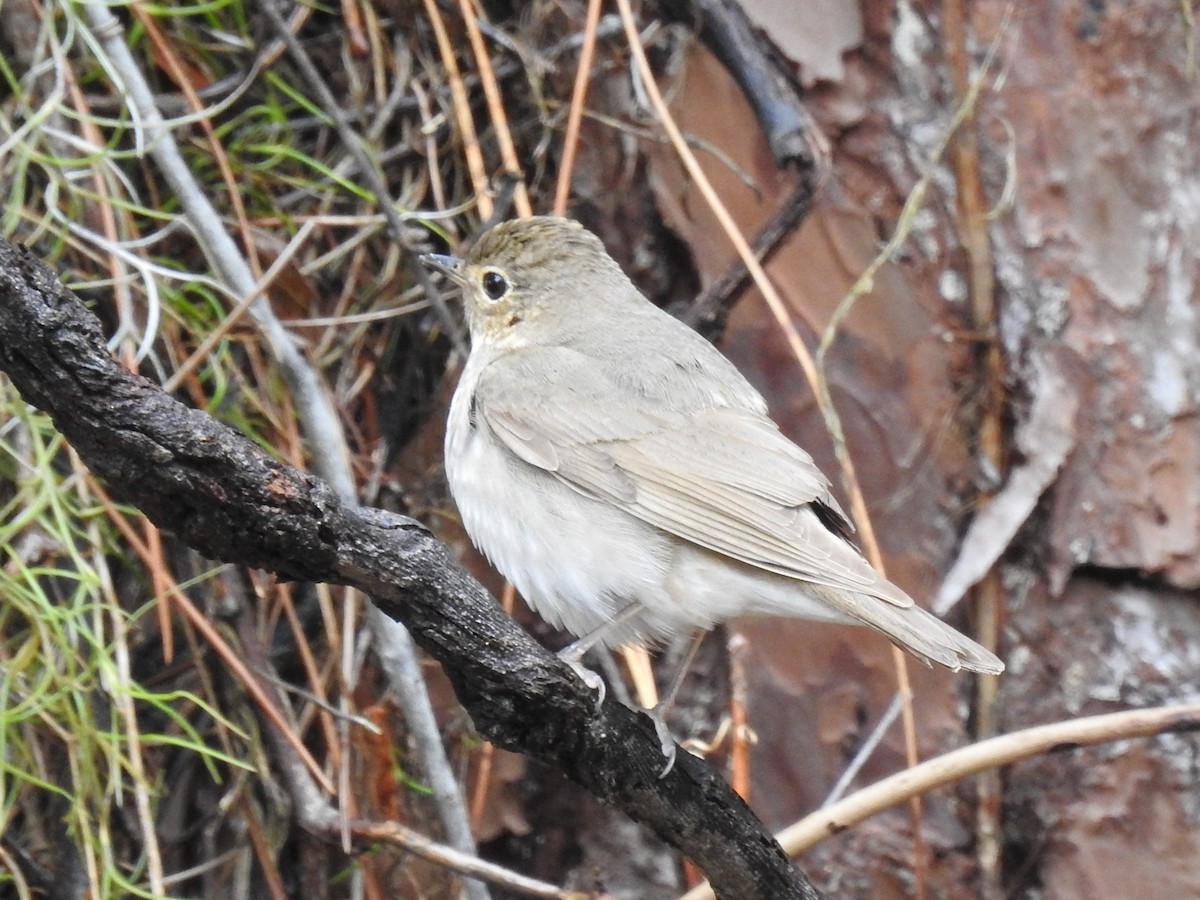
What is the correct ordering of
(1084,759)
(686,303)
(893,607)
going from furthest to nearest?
(686,303)
(1084,759)
(893,607)

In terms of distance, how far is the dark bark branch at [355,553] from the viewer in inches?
63.9

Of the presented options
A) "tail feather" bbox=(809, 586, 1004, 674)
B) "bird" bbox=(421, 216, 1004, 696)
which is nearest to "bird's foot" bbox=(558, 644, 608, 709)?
"bird" bbox=(421, 216, 1004, 696)

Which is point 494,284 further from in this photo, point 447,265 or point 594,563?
point 594,563

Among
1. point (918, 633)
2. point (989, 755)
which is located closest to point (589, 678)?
point (918, 633)

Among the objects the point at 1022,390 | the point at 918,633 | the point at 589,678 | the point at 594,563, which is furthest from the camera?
the point at 1022,390

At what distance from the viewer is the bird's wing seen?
262cm

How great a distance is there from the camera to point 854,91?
3.59 m

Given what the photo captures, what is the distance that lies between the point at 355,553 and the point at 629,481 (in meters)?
1.07

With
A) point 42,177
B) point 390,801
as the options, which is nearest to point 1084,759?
point 390,801

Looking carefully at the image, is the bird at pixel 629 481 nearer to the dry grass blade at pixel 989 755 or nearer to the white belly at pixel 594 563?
the white belly at pixel 594 563

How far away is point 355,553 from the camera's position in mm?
1856

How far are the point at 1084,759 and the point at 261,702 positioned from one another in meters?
2.06

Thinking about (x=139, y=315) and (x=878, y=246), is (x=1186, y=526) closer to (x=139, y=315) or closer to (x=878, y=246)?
(x=878, y=246)

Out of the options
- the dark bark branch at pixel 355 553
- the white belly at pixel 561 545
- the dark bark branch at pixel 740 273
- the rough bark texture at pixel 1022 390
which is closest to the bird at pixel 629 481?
the white belly at pixel 561 545
